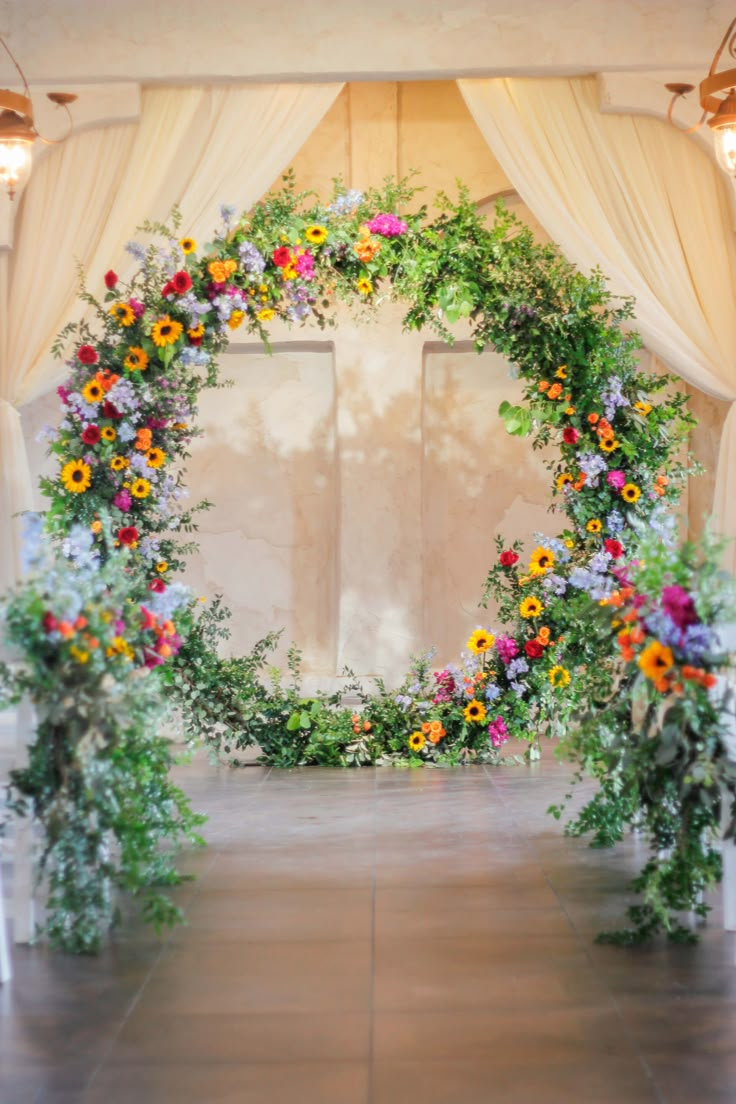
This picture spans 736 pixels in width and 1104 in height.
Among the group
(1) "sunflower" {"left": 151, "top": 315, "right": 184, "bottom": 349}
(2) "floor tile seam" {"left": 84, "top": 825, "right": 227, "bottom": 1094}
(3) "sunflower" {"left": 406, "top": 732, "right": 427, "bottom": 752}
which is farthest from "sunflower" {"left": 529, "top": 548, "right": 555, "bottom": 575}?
→ (2) "floor tile seam" {"left": 84, "top": 825, "right": 227, "bottom": 1094}

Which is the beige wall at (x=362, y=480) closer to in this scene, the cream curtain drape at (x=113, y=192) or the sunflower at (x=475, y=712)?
the cream curtain drape at (x=113, y=192)

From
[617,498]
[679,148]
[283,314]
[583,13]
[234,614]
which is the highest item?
[583,13]

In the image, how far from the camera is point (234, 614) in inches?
309

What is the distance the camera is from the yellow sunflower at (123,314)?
204 inches

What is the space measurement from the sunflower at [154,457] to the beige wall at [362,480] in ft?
7.66

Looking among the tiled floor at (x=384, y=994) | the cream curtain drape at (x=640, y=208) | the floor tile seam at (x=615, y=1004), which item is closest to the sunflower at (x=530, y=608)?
the cream curtain drape at (x=640, y=208)

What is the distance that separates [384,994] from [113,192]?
4.53 meters

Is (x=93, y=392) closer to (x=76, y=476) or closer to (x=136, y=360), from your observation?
(x=136, y=360)

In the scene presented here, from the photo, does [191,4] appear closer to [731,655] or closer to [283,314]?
[283,314]

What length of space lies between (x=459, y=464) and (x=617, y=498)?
2.55 metres

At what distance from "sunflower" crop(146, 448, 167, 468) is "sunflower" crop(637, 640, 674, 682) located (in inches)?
107

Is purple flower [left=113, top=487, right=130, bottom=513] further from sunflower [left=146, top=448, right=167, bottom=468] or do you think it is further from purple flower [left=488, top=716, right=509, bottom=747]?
purple flower [left=488, top=716, right=509, bottom=747]

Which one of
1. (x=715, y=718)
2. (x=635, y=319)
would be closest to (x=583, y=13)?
(x=635, y=319)

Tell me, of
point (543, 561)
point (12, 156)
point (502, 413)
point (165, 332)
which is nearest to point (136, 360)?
point (165, 332)
